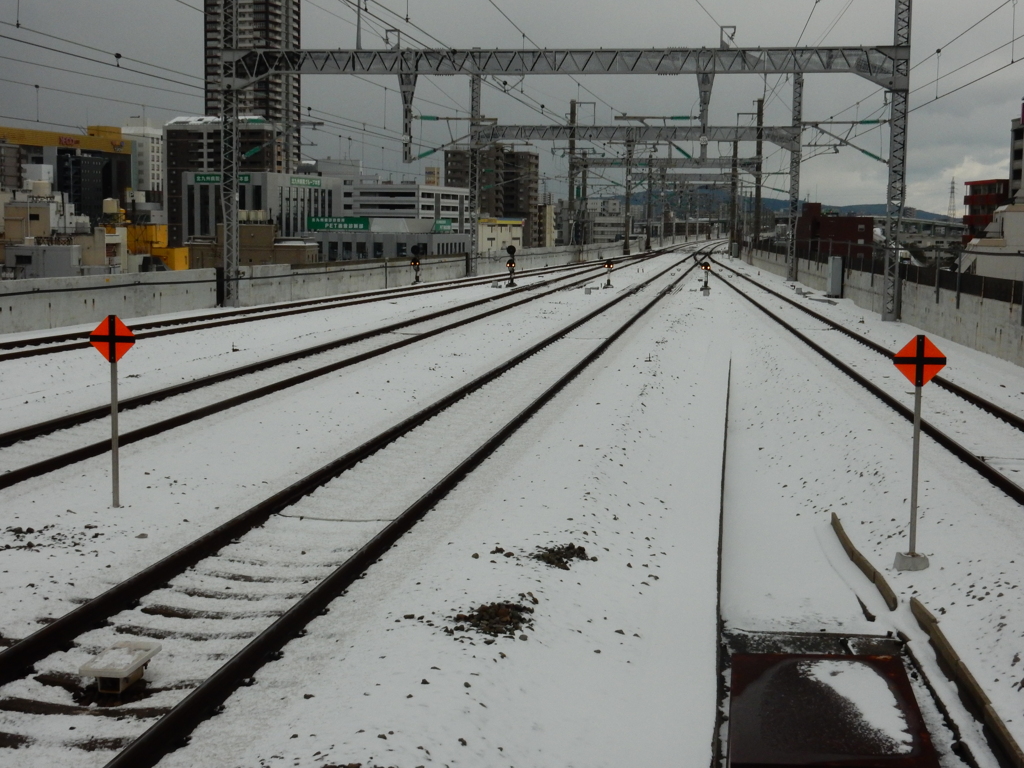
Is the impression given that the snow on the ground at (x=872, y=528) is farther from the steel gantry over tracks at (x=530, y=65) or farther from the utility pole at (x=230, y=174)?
the utility pole at (x=230, y=174)

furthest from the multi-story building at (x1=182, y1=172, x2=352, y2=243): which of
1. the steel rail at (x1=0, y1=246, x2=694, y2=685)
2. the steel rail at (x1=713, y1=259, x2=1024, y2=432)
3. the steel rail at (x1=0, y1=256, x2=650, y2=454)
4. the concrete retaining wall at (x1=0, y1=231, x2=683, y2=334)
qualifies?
the steel rail at (x1=0, y1=246, x2=694, y2=685)

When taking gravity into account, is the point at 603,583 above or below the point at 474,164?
below

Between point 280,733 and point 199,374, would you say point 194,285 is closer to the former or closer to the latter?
point 199,374

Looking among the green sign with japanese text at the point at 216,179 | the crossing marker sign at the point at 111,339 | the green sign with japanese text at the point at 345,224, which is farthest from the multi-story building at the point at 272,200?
the crossing marker sign at the point at 111,339

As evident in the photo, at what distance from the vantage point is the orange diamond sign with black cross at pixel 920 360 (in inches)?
395

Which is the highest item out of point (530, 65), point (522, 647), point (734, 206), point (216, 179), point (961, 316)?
point (530, 65)

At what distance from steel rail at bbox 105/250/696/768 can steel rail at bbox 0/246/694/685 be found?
1297 millimetres

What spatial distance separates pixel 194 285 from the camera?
32.9 metres

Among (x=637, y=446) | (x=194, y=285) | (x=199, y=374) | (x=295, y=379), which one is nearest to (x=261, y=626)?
(x=637, y=446)

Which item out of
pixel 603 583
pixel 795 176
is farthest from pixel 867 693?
pixel 795 176

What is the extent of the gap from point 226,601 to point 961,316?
24.4 meters

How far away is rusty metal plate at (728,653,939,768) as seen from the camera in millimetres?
5590

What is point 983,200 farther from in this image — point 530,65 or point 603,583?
point 603,583

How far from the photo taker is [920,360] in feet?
33.0
